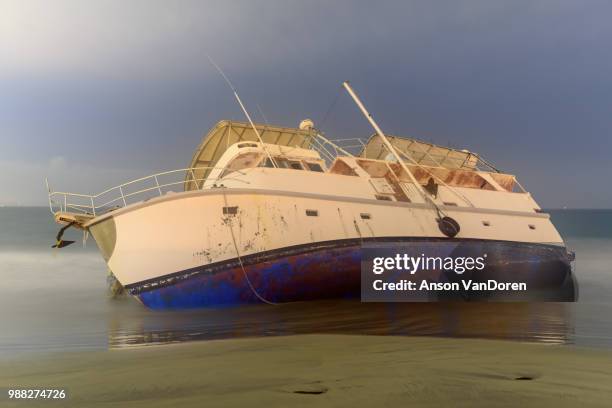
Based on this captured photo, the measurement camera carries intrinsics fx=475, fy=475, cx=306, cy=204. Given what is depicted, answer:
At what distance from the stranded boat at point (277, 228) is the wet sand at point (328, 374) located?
3.50 metres

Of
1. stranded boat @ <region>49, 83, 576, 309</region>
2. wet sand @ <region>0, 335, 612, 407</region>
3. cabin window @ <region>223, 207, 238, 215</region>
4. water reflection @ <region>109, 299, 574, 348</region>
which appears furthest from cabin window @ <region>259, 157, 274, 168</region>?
wet sand @ <region>0, 335, 612, 407</region>

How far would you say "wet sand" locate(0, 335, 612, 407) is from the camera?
4.86 m

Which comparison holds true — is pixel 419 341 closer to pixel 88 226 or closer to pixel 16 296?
pixel 88 226

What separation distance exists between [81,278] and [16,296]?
21.6 ft

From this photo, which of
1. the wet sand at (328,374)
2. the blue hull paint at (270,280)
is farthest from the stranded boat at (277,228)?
the wet sand at (328,374)

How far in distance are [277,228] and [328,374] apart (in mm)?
6916

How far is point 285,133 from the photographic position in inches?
733

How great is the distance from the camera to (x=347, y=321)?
1167 cm

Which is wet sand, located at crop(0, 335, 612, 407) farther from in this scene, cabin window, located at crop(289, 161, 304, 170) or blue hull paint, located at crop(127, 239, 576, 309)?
cabin window, located at crop(289, 161, 304, 170)

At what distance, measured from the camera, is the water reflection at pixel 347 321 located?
10359 mm

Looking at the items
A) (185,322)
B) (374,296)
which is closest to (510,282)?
(374,296)

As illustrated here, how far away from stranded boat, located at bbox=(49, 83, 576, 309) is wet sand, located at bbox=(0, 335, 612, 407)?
3.50m

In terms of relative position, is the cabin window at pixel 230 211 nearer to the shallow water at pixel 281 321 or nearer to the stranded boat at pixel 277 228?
the stranded boat at pixel 277 228

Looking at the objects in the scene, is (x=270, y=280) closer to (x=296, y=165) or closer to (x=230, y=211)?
(x=230, y=211)
